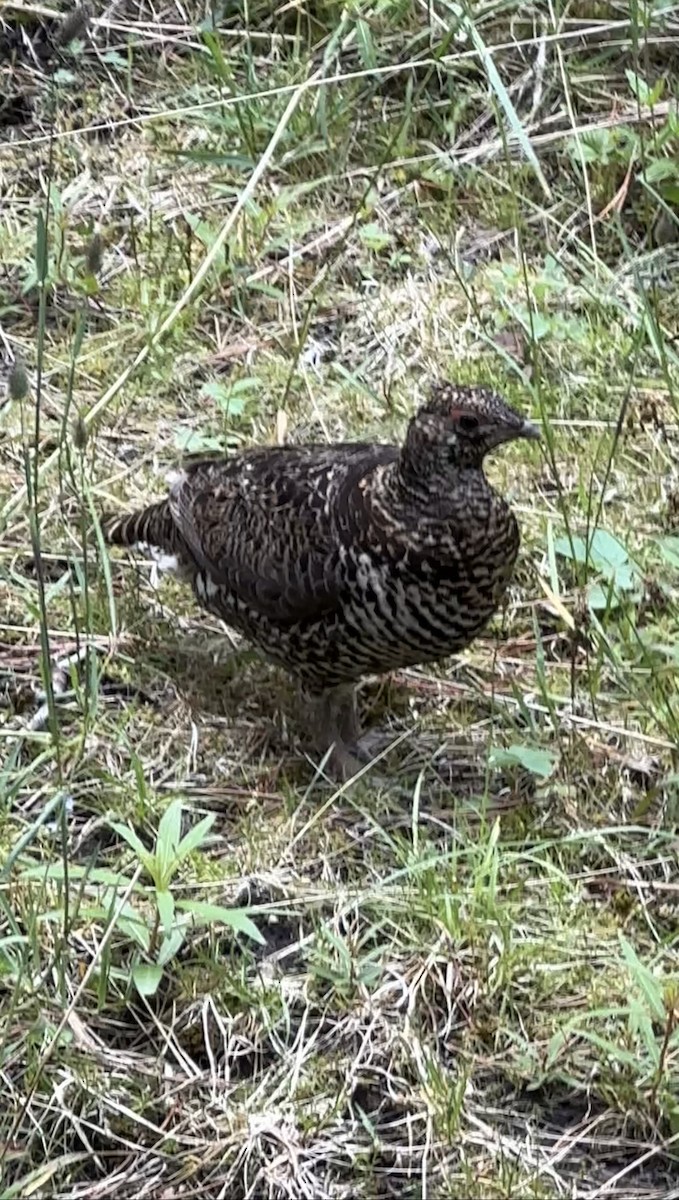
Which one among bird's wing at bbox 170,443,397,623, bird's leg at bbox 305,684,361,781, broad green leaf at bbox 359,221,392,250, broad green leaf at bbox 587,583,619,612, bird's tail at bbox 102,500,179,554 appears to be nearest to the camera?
bird's wing at bbox 170,443,397,623

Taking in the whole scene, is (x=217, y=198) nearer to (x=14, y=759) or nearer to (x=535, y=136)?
(x=535, y=136)

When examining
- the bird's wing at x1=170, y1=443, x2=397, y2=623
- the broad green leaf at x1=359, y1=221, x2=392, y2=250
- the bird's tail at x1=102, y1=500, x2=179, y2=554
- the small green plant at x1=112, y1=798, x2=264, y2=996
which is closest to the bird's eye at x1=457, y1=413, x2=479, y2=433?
the bird's wing at x1=170, y1=443, x2=397, y2=623

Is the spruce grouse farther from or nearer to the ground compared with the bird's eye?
nearer to the ground

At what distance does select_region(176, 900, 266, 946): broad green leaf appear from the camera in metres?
2.71

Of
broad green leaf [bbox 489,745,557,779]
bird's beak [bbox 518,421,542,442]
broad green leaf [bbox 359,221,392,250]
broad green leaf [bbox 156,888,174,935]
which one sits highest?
bird's beak [bbox 518,421,542,442]

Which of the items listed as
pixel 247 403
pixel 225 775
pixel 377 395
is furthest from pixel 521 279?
pixel 225 775

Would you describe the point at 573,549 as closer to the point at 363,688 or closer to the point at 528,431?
the point at 528,431

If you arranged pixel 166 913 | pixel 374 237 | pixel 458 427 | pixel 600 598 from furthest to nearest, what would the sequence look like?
1. pixel 374 237
2. pixel 600 598
3. pixel 458 427
4. pixel 166 913

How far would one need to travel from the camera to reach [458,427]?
9.92 ft

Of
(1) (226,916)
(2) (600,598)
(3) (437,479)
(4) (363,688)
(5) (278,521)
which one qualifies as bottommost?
(4) (363,688)

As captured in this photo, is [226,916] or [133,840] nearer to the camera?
[226,916]

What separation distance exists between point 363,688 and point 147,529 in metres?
0.58

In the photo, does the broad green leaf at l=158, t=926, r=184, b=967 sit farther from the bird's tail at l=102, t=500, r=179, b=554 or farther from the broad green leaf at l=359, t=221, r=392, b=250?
the broad green leaf at l=359, t=221, r=392, b=250

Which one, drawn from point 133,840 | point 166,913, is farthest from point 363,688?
point 166,913
